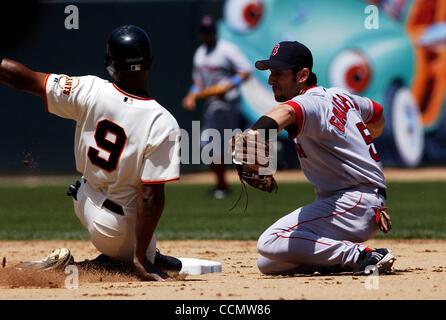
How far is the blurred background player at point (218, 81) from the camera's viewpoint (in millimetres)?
11953

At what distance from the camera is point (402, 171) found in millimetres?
16547

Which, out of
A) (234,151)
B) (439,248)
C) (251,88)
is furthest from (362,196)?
(251,88)

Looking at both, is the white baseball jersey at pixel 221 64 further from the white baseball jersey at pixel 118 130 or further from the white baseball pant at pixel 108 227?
the white baseball jersey at pixel 118 130

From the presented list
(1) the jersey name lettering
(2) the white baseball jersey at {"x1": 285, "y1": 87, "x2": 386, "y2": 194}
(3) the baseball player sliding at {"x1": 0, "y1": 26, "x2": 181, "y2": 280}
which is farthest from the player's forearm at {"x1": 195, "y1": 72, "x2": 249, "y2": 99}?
(3) the baseball player sliding at {"x1": 0, "y1": 26, "x2": 181, "y2": 280}

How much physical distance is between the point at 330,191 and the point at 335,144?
1.29 feet

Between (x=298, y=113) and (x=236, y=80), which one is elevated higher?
(x=298, y=113)

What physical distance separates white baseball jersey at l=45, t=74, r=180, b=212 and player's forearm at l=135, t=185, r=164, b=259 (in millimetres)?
73

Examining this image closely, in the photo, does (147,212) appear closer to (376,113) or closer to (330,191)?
(330,191)

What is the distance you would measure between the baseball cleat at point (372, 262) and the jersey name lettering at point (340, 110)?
79 cm

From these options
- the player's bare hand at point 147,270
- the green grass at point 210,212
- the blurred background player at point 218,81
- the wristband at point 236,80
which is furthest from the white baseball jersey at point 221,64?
the player's bare hand at point 147,270

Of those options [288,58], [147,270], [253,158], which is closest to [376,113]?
[288,58]

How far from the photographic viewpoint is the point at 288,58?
4.93 metres

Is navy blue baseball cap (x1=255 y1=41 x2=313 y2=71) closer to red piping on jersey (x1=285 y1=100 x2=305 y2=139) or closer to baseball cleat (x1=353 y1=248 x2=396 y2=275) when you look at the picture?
red piping on jersey (x1=285 y1=100 x2=305 y2=139)

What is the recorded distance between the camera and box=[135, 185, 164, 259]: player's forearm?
4.55 meters
